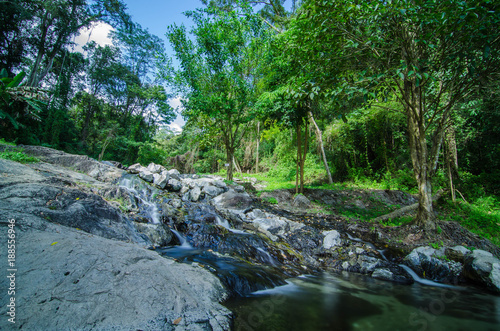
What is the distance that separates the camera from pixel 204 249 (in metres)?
4.92

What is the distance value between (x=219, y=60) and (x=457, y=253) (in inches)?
493

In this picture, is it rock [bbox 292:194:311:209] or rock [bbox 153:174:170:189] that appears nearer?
rock [bbox 153:174:170:189]

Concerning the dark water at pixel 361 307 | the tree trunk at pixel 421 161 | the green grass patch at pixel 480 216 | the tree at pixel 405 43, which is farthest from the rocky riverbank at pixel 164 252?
the green grass patch at pixel 480 216

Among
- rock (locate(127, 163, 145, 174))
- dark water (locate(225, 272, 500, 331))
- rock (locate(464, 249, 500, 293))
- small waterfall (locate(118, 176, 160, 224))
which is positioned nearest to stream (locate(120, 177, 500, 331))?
dark water (locate(225, 272, 500, 331))

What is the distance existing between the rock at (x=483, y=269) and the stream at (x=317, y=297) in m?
0.34

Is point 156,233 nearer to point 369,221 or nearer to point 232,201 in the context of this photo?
point 232,201

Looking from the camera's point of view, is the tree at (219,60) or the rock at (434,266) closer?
the rock at (434,266)

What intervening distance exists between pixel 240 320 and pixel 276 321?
51 centimetres

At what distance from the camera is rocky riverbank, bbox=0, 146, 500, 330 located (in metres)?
1.80

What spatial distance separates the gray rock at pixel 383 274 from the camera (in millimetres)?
4632

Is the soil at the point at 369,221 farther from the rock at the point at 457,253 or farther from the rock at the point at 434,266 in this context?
the rock at the point at 434,266

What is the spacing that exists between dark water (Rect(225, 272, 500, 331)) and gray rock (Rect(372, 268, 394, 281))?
30 centimetres

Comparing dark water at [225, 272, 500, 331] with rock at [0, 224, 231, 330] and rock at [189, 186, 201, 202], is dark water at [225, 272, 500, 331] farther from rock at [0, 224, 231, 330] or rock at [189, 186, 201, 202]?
rock at [189, 186, 201, 202]

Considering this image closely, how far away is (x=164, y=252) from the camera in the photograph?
4.25 m
